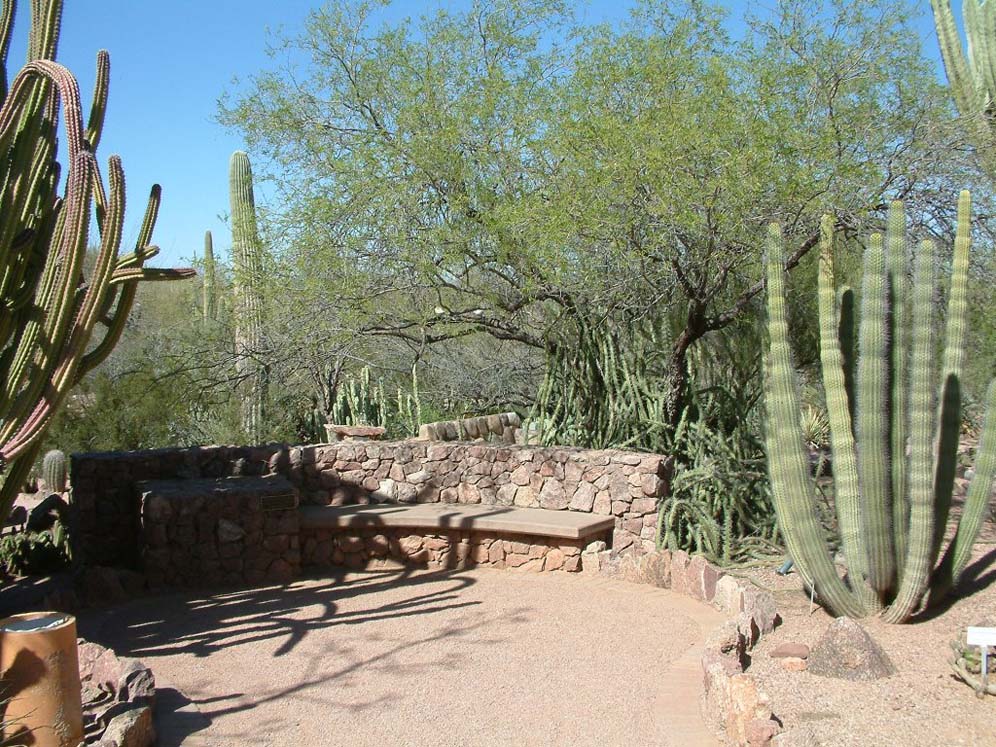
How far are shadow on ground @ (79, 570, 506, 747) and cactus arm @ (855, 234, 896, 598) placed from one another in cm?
275

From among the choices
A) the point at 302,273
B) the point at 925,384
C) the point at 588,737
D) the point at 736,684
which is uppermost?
the point at 302,273

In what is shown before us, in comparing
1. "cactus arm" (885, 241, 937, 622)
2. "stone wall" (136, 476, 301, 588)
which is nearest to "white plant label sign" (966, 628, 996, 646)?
"cactus arm" (885, 241, 937, 622)

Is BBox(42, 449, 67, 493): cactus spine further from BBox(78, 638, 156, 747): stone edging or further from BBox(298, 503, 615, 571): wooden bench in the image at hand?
BBox(78, 638, 156, 747): stone edging

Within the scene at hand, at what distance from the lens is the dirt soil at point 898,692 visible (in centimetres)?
429

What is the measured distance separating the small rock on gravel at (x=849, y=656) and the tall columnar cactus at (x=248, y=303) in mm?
8037

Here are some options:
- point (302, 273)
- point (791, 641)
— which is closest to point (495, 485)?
point (302, 273)

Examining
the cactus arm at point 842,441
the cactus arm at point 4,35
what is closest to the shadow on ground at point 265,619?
the cactus arm at point 842,441

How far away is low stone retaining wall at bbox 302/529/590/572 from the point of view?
8812 millimetres

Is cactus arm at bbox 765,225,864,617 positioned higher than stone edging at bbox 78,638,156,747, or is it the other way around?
cactus arm at bbox 765,225,864,617

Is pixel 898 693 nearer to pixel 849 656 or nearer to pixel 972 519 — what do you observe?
pixel 849 656

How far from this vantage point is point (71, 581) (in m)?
8.45

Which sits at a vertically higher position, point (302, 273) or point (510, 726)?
point (302, 273)

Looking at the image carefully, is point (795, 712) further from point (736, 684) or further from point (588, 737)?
point (588, 737)

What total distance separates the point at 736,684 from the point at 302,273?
24.7ft
